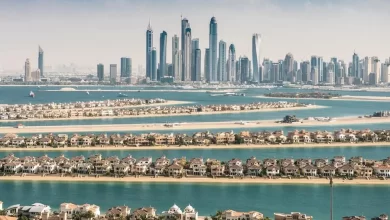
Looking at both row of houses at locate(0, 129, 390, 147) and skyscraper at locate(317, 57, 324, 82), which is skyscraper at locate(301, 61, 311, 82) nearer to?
skyscraper at locate(317, 57, 324, 82)

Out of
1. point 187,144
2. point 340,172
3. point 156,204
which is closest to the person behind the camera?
point 156,204

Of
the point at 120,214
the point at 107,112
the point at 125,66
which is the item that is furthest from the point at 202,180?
the point at 125,66

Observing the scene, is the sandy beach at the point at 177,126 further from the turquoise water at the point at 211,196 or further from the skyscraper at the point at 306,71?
the skyscraper at the point at 306,71

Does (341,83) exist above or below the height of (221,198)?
above

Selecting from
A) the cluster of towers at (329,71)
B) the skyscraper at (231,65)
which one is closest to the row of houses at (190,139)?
the cluster of towers at (329,71)

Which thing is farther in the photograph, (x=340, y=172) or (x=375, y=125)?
(x=375, y=125)

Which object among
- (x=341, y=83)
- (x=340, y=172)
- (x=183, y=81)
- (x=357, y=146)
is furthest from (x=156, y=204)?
(x=183, y=81)

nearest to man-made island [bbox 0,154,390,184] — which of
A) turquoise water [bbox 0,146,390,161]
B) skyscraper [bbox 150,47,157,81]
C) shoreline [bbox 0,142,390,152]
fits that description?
turquoise water [bbox 0,146,390,161]

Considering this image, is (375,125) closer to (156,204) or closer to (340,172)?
(340,172)
